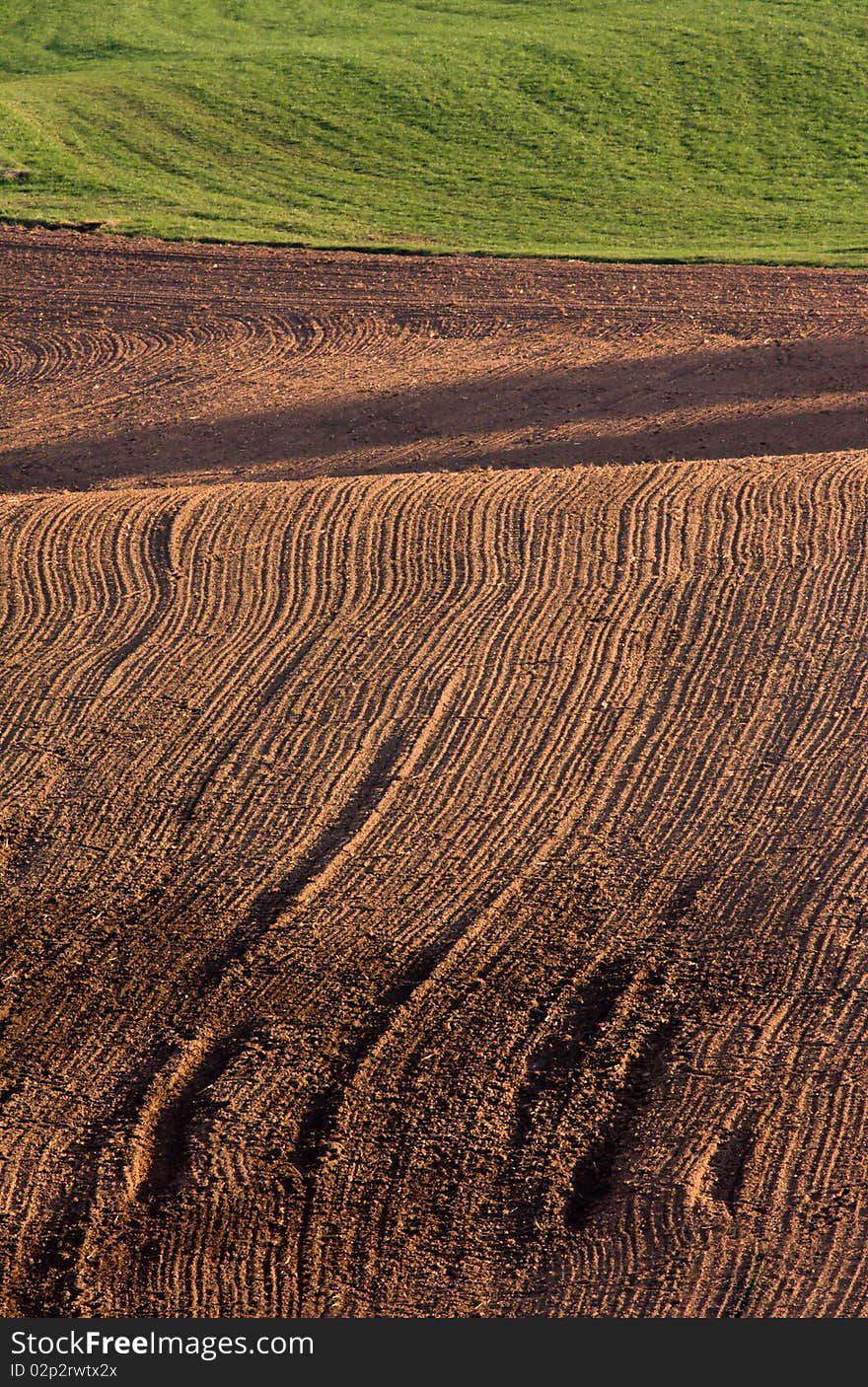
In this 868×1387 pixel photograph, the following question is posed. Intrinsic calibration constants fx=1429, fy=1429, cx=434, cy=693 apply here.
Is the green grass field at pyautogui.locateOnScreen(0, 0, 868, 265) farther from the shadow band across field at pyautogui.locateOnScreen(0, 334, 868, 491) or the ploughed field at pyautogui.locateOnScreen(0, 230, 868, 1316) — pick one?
the ploughed field at pyautogui.locateOnScreen(0, 230, 868, 1316)

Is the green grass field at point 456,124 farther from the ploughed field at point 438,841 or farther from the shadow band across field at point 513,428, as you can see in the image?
the ploughed field at point 438,841

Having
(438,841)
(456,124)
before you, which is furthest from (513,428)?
(456,124)

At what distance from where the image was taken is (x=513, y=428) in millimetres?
19734

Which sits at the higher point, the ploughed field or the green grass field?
the green grass field

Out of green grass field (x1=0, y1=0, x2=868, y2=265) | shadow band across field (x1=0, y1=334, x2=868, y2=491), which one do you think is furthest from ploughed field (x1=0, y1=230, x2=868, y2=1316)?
green grass field (x1=0, y1=0, x2=868, y2=265)

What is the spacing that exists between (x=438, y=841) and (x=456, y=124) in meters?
25.0

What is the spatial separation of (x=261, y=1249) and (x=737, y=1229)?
2869 millimetres

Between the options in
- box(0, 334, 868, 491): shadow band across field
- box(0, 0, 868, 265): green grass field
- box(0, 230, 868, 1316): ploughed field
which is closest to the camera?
box(0, 230, 868, 1316): ploughed field

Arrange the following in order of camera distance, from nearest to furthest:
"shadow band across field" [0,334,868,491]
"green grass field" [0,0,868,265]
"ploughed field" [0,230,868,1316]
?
"ploughed field" [0,230,868,1316] < "shadow band across field" [0,334,868,491] < "green grass field" [0,0,868,265]

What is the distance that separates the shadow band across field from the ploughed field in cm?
7

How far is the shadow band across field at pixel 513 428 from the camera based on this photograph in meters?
19.1

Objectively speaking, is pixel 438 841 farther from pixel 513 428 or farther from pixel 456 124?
pixel 456 124

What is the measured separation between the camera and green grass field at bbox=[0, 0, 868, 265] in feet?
93.7

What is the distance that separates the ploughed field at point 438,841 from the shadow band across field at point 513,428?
73 millimetres
